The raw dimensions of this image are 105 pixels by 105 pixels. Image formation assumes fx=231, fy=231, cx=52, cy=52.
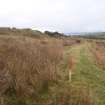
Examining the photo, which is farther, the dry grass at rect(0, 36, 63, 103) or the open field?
the dry grass at rect(0, 36, 63, 103)

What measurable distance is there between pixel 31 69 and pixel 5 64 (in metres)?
1.07

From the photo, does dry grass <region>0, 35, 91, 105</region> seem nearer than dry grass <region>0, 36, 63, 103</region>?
Yes

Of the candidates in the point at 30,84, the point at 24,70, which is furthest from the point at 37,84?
the point at 24,70

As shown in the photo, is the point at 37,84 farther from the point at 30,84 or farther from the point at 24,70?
the point at 24,70

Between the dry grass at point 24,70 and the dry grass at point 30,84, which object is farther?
the dry grass at point 24,70

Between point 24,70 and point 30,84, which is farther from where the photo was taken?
point 24,70

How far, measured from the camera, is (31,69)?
834cm


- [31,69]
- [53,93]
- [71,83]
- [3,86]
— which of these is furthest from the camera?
[71,83]

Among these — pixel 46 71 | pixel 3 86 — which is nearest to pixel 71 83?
pixel 46 71

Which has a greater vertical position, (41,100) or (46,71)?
(46,71)

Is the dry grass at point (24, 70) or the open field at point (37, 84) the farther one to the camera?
the dry grass at point (24, 70)

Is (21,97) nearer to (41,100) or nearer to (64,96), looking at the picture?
(41,100)

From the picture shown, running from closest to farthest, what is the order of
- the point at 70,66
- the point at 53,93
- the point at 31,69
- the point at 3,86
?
the point at 3,86
the point at 53,93
the point at 31,69
the point at 70,66

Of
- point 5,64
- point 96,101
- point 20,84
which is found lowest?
point 96,101
